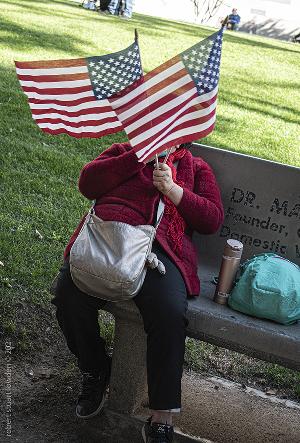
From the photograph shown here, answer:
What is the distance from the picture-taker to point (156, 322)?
11.1 feet

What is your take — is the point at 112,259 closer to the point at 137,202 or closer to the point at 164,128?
the point at 137,202

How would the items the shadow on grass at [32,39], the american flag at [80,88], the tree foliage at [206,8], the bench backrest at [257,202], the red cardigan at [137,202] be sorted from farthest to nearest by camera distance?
the tree foliage at [206,8], the shadow on grass at [32,39], the bench backrest at [257,202], the red cardigan at [137,202], the american flag at [80,88]

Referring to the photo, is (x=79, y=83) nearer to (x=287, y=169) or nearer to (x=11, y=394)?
(x=287, y=169)

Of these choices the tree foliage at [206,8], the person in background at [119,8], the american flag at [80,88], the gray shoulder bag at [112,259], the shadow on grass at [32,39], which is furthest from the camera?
the tree foliage at [206,8]

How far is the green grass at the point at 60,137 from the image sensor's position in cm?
515

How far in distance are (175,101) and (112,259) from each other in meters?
0.72

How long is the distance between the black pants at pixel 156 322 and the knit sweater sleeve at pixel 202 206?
0.22 m

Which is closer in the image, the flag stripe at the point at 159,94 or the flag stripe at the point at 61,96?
the flag stripe at the point at 159,94

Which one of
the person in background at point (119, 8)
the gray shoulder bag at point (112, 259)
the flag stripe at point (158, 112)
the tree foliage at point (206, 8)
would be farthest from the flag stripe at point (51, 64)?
the tree foliage at point (206, 8)

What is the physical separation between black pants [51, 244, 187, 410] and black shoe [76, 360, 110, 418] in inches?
7.0

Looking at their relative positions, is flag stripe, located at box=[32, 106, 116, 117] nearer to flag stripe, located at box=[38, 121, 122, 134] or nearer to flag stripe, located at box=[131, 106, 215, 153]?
flag stripe, located at box=[38, 121, 122, 134]

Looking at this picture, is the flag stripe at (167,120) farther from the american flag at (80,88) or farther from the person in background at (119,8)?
the person in background at (119,8)

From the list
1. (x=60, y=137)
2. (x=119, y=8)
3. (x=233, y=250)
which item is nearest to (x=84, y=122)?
(x=233, y=250)

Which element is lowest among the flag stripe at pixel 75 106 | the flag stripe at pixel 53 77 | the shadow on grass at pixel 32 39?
the shadow on grass at pixel 32 39
